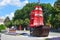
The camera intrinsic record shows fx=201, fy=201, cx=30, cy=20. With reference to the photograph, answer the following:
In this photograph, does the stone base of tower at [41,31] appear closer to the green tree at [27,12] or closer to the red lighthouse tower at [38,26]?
the red lighthouse tower at [38,26]

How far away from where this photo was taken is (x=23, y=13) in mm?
74625

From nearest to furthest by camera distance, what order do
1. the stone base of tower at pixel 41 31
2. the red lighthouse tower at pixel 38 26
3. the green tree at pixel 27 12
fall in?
the stone base of tower at pixel 41 31 → the red lighthouse tower at pixel 38 26 → the green tree at pixel 27 12

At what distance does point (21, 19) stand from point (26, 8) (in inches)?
178

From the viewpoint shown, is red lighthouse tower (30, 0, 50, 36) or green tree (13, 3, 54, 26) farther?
green tree (13, 3, 54, 26)

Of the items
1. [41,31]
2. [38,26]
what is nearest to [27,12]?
[38,26]

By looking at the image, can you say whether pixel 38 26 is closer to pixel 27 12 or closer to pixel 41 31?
pixel 41 31

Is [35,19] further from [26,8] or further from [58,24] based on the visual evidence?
[26,8]

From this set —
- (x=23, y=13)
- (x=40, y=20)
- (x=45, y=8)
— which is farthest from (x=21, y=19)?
(x=40, y=20)

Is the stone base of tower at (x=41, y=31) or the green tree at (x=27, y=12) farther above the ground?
the green tree at (x=27, y=12)

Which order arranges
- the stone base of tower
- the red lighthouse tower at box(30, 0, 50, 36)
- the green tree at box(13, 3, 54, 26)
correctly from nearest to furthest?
the stone base of tower
the red lighthouse tower at box(30, 0, 50, 36)
the green tree at box(13, 3, 54, 26)

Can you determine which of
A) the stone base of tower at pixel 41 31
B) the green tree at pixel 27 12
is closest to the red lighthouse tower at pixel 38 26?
the stone base of tower at pixel 41 31

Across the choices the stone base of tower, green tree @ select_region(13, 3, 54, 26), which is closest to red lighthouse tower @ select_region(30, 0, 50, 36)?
the stone base of tower

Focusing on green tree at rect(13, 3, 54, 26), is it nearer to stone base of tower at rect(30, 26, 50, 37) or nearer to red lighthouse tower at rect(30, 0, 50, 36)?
red lighthouse tower at rect(30, 0, 50, 36)

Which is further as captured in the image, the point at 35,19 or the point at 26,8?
the point at 26,8
